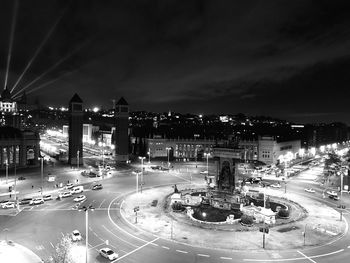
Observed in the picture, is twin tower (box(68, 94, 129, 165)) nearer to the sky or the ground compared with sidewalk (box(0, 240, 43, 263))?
nearer to the sky

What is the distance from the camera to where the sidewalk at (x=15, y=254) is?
3541 centimetres

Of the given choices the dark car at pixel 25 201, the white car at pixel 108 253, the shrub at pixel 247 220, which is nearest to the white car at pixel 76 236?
the white car at pixel 108 253

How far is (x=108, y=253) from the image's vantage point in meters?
36.7

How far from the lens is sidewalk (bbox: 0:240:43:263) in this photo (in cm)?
3541

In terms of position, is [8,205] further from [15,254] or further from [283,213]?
[283,213]

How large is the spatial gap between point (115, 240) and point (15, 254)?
40.3ft

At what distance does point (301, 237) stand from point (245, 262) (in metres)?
13.2

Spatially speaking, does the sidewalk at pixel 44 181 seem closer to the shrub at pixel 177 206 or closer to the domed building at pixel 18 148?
the domed building at pixel 18 148

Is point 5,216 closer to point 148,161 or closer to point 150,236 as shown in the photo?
point 150,236

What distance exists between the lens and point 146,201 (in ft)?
210

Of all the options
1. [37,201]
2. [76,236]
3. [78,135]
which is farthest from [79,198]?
[78,135]

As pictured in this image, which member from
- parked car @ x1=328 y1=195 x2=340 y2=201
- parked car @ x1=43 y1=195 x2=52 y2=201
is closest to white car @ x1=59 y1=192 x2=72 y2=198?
parked car @ x1=43 y1=195 x2=52 y2=201

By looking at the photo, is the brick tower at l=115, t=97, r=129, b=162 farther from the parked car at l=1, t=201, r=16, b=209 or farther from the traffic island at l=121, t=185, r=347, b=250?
the parked car at l=1, t=201, r=16, b=209

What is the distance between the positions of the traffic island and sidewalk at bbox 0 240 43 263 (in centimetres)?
1622
